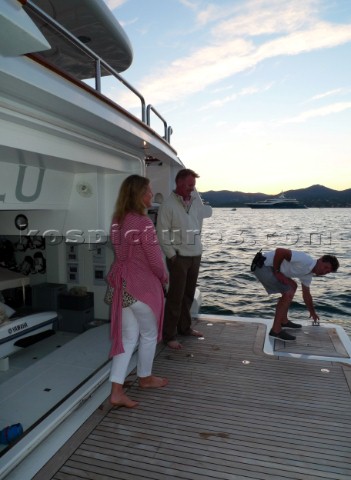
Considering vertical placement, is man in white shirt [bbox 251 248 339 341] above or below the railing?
below

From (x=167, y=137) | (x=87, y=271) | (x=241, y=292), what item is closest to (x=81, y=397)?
(x=87, y=271)

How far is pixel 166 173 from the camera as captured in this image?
19.5 feet

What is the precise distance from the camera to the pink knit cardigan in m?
2.48

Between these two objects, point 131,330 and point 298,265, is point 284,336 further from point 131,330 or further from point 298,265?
point 131,330

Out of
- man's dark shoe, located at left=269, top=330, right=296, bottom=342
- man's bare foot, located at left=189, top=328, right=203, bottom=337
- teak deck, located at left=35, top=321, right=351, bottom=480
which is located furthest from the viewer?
man's bare foot, located at left=189, top=328, right=203, bottom=337

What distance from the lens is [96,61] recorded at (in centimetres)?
309

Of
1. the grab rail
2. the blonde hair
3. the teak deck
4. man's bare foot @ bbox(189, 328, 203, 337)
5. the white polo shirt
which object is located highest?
the grab rail

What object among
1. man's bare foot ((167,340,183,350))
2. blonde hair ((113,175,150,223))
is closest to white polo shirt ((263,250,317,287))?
man's bare foot ((167,340,183,350))

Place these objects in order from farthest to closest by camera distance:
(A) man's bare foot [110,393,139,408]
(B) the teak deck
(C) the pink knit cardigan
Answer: (A) man's bare foot [110,393,139,408] → (C) the pink knit cardigan → (B) the teak deck

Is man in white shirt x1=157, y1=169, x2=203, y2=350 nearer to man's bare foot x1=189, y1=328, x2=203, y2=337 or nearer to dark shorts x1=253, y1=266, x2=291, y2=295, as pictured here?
man's bare foot x1=189, y1=328, x2=203, y2=337

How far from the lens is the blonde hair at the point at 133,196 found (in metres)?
2.52

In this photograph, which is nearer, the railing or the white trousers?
the railing

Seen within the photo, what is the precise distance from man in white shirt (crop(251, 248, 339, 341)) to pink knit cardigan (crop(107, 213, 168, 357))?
6.05ft

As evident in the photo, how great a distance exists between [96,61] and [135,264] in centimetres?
185
